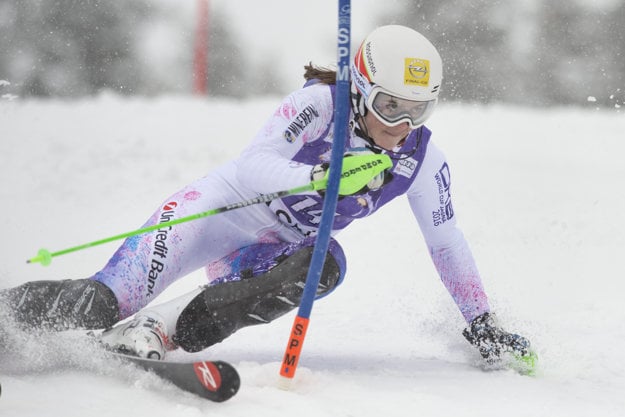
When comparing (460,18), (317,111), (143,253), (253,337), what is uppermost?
(460,18)

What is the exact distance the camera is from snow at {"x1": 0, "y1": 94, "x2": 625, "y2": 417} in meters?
2.55

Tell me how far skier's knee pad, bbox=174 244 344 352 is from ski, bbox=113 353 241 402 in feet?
1.38

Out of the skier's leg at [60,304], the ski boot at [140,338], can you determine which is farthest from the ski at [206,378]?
the skier's leg at [60,304]

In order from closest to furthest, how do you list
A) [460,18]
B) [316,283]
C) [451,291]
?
[316,283] < [451,291] < [460,18]

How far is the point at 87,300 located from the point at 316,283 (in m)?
0.81

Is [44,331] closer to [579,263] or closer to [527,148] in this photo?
[579,263]

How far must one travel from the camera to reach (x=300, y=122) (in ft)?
9.58

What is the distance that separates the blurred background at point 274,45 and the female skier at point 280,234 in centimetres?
786

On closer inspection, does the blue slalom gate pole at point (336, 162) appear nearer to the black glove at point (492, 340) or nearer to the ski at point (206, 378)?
the ski at point (206, 378)

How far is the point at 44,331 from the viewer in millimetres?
2773

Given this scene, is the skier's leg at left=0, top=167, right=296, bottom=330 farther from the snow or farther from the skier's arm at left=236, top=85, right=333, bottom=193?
the skier's arm at left=236, top=85, right=333, bottom=193

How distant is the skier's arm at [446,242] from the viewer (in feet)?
10.9

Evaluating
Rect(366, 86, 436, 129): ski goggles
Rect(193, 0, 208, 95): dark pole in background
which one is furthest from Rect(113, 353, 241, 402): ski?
Rect(193, 0, 208, 95): dark pole in background

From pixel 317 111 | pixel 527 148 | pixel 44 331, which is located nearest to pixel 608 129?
pixel 527 148
